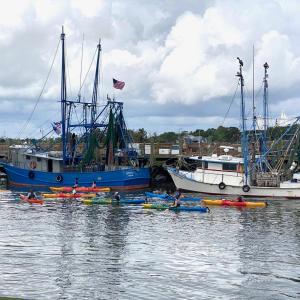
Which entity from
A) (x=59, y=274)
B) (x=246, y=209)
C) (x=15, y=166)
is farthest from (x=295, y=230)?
(x=15, y=166)

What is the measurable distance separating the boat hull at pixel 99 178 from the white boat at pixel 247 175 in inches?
240

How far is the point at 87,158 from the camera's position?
7806 cm

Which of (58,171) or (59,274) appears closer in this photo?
(59,274)

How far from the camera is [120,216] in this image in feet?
158

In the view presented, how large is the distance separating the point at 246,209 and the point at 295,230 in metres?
12.1

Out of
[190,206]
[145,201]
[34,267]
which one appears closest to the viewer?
[34,267]

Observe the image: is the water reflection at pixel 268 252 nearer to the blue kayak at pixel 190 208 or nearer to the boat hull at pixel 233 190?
the blue kayak at pixel 190 208

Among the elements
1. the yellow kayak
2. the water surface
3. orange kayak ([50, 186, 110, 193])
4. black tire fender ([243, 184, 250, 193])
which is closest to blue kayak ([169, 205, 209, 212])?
the water surface

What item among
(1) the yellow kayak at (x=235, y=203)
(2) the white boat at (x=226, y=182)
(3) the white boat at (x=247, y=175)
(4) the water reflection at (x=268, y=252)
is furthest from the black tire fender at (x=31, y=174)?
(4) the water reflection at (x=268, y=252)

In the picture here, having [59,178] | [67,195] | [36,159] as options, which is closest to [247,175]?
[67,195]

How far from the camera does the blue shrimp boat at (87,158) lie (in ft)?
247

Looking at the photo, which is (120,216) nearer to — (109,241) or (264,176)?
(109,241)

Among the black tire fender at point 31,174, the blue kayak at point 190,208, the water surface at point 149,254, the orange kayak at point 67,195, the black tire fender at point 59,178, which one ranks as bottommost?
the water surface at point 149,254

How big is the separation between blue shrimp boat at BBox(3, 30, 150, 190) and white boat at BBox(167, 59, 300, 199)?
8.55 metres
